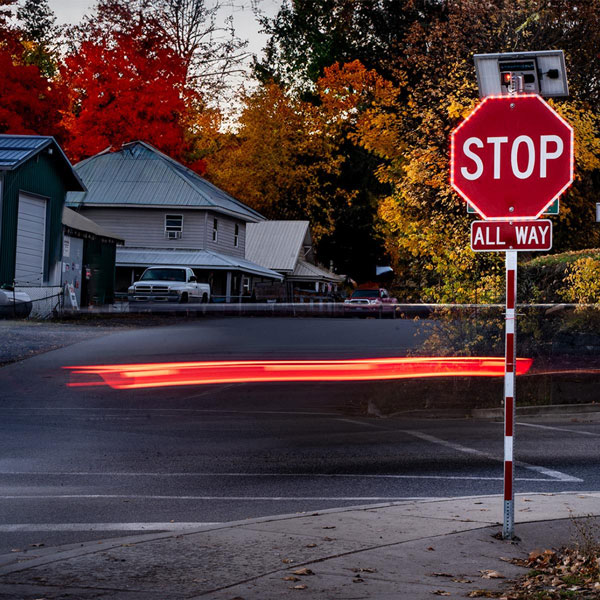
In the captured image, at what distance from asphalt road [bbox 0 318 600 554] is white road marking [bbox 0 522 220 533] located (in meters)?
0.02

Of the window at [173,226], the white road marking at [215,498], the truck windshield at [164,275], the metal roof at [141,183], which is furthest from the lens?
the window at [173,226]

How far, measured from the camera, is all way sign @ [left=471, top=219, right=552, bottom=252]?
750 centimetres

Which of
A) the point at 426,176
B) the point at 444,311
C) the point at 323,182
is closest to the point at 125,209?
the point at 323,182

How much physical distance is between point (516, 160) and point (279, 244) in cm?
6327

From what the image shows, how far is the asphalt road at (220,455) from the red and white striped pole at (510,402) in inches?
34.6

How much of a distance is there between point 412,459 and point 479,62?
18.4 feet

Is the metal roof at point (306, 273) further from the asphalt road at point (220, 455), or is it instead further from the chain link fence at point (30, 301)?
the asphalt road at point (220, 455)

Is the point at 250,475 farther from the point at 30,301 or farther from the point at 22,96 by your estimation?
the point at 22,96

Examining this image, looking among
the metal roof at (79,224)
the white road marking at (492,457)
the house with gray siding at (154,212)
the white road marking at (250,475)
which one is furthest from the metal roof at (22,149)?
the white road marking at (250,475)

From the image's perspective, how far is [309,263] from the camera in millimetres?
75188

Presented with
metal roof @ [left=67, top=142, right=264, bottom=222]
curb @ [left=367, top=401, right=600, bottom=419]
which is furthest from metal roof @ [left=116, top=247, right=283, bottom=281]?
curb @ [left=367, top=401, right=600, bottom=419]

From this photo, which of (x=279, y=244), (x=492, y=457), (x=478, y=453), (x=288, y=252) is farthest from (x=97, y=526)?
(x=279, y=244)

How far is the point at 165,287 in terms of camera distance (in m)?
48.6

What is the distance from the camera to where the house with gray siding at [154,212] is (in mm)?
55094
